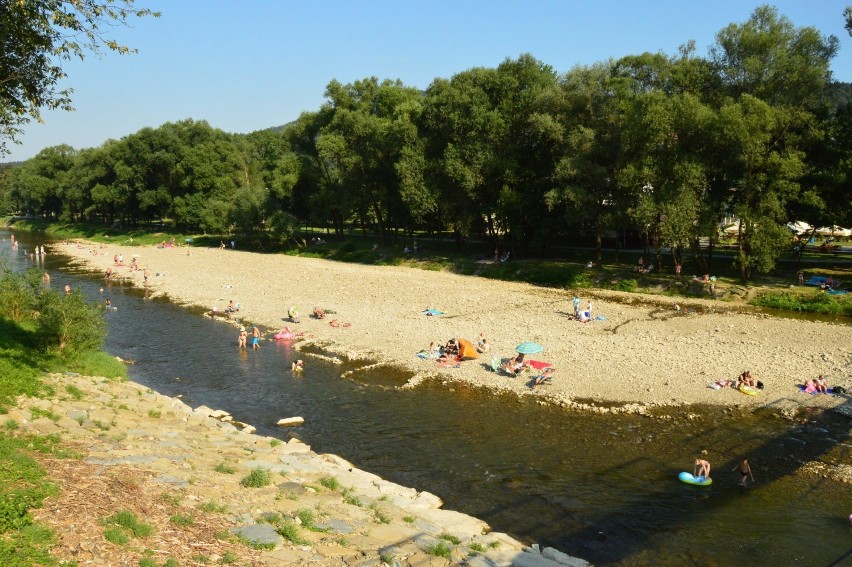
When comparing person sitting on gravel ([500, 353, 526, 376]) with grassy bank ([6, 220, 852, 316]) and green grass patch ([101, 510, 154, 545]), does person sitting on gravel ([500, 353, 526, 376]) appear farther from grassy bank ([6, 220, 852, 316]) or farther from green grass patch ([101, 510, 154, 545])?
grassy bank ([6, 220, 852, 316])

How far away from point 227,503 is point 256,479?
1.63 m

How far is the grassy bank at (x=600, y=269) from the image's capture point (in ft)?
140

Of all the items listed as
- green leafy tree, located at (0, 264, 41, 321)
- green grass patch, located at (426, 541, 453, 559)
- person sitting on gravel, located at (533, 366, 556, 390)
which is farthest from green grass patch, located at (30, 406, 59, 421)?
person sitting on gravel, located at (533, 366, 556, 390)

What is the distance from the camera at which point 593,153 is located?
4966 centimetres

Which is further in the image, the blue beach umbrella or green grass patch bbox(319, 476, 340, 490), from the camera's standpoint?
the blue beach umbrella

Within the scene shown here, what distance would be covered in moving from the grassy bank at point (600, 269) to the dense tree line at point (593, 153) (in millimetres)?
1952

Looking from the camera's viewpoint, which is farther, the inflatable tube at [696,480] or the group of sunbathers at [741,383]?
the group of sunbathers at [741,383]

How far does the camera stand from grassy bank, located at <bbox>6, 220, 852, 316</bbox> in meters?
42.6

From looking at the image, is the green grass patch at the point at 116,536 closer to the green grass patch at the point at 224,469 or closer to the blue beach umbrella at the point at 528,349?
the green grass patch at the point at 224,469

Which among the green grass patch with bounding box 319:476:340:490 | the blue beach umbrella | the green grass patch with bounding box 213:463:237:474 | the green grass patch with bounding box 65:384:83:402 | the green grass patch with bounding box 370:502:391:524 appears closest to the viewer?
the green grass patch with bounding box 370:502:391:524

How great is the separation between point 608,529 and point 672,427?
7735mm

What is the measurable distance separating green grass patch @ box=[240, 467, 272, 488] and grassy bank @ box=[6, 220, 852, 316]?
3701 centimetres

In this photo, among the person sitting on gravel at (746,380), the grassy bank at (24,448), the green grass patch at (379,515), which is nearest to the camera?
the grassy bank at (24,448)

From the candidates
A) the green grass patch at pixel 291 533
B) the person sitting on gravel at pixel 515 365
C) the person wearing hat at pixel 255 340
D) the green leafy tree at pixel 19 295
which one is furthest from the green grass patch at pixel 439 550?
the person wearing hat at pixel 255 340
